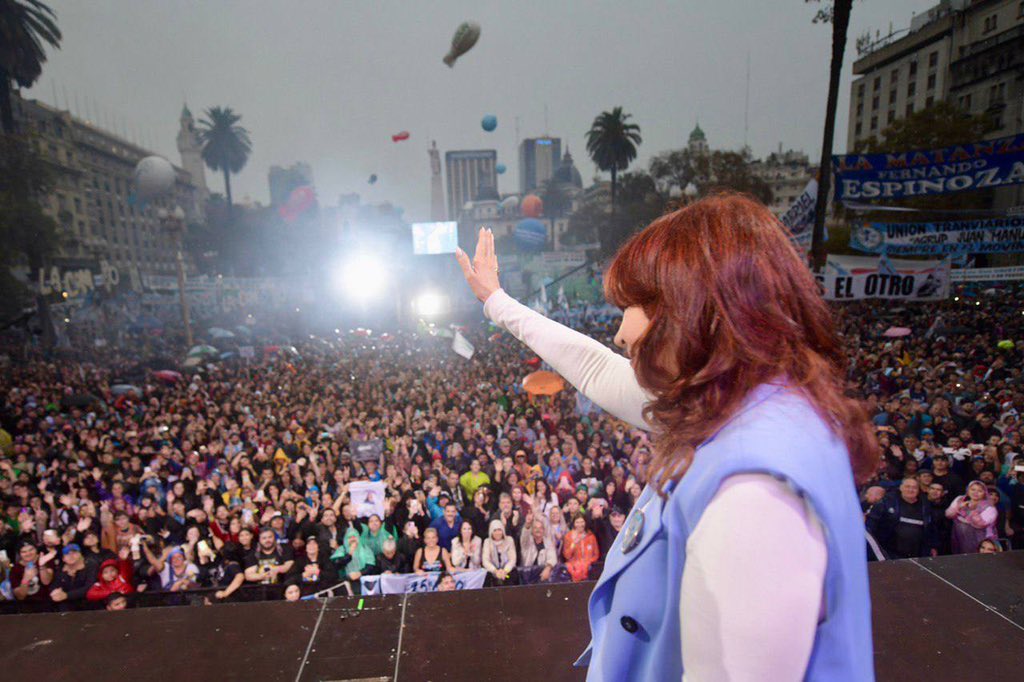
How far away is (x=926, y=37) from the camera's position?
131 feet

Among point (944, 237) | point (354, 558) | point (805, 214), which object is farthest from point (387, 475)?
point (944, 237)

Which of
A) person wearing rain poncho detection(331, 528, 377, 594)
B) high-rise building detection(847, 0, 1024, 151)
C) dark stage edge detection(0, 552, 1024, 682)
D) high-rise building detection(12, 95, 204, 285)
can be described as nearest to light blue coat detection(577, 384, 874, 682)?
dark stage edge detection(0, 552, 1024, 682)

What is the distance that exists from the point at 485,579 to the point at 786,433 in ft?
16.6

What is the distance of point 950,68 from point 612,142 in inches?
843

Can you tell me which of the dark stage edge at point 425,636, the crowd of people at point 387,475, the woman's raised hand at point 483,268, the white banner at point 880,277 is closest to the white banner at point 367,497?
the crowd of people at point 387,475

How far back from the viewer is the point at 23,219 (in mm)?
18984

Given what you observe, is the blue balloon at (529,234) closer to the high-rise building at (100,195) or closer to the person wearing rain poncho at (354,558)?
the person wearing rain poncho at (354,558)

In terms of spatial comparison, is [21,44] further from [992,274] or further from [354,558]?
[992,274]

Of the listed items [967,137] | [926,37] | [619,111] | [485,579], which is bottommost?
[485,579]

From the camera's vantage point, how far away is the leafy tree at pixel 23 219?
1852 centimetres

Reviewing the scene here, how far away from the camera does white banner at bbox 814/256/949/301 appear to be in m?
11.5

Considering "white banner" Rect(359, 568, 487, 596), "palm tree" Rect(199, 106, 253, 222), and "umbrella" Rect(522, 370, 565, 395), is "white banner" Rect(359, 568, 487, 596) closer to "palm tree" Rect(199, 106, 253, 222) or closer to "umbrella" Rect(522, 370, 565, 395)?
"umbrella" Rect(522, 370, 565, 395)

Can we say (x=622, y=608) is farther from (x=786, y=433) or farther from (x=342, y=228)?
(x=342, y=228)

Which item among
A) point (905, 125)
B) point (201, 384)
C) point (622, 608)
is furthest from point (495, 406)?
point (905, 125)
